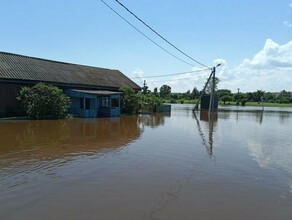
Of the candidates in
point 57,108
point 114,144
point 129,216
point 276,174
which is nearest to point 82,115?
point 57,108

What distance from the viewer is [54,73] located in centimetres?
3139

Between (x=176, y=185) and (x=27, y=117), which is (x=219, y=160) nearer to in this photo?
(x=176, y=185)

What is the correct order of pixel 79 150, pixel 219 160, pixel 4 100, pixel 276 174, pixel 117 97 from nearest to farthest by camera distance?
pixel 276 174, pixel 219 160, pixel 79 150, pixel 4 100, pixel 117 97

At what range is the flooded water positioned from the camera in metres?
6.24

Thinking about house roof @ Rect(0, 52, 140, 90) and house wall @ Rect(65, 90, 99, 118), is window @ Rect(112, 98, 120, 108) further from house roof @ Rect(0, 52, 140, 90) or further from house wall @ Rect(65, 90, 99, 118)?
house wall @ Rect(65, 90, 99, 118)

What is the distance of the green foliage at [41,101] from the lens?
25.5 metres

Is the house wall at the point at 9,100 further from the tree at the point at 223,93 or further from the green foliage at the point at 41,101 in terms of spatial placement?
the tree at the point at 223,93

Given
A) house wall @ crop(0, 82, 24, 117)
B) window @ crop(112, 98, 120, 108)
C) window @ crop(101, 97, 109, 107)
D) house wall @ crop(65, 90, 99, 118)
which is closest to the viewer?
house wall @ crop(0, 82, 24, 117)

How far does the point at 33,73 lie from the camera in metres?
28.9

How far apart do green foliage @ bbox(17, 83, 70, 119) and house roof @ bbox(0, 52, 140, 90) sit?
171cm

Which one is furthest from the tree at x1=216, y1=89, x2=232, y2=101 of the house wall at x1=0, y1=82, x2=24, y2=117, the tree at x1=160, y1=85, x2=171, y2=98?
the house wall at x1=0, y1=82, x2=24, y2=117

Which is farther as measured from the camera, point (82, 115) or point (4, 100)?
point (82, 115)

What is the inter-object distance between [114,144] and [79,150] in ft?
7.12

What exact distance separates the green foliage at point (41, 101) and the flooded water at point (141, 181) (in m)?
11.1
